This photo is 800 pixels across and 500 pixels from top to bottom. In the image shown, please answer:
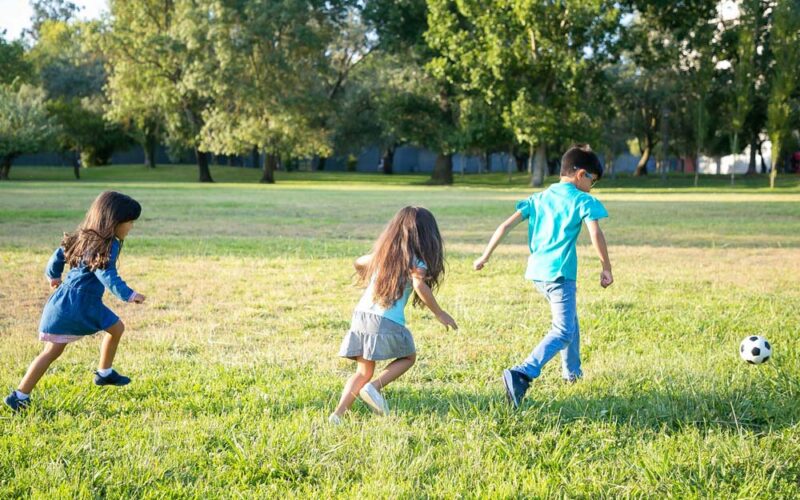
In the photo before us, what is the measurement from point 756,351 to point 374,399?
8.32ft

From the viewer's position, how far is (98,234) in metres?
4.41

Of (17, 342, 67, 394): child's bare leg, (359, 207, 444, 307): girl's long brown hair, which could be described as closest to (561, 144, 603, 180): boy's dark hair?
(359, 207, 444, 307): girl's long brown hair

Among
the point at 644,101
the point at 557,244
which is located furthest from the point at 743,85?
the point at 557,244

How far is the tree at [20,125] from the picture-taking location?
161 ft

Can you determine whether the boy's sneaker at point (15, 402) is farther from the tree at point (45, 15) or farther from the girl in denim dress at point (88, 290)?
the tree at point (45, 15)

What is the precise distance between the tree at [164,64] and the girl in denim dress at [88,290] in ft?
143

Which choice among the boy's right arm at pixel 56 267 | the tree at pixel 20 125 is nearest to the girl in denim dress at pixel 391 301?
the boy's right arm at pixel 56 267

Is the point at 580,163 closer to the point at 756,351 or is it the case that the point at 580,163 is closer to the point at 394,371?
the point at 756,351

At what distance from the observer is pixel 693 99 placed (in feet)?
160

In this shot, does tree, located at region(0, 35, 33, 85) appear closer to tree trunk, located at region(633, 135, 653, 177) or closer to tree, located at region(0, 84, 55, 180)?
tree, located at region(0, 84, 55, 180)

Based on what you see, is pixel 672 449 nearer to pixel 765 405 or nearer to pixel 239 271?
pixel 765 405

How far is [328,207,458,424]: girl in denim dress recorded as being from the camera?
13.5 ft

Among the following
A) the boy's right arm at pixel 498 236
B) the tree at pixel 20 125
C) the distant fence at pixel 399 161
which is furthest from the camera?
the distant fence at pixel 399 161

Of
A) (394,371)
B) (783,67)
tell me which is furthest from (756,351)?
(783,67)
